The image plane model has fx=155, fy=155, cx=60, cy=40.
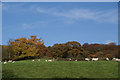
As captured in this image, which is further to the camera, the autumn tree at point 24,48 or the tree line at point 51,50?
the autumn tree at point 24,48

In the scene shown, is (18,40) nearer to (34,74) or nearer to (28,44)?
(28,44)

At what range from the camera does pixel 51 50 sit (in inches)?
957

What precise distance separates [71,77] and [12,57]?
19416 mm

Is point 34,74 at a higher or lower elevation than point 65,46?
lower

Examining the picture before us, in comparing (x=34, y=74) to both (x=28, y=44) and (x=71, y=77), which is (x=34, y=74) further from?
(x=28, y=44)

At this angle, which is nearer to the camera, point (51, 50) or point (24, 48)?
point (51, 50)

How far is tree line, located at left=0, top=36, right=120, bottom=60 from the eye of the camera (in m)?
23.2

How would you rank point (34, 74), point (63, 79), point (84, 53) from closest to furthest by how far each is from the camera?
1. point (63, 79)
2. point (34, 74)
3. point (84, 53)

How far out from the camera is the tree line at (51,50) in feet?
76.2

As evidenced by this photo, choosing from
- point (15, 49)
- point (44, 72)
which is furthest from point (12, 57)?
point (44, 72)

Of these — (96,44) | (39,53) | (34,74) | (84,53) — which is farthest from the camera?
(39,53)

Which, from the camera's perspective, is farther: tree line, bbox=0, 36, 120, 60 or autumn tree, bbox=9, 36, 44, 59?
autumn tree, bbox=9, 36, 44, 59

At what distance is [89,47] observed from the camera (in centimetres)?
2495

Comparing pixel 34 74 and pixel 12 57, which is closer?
pixel 34 74
